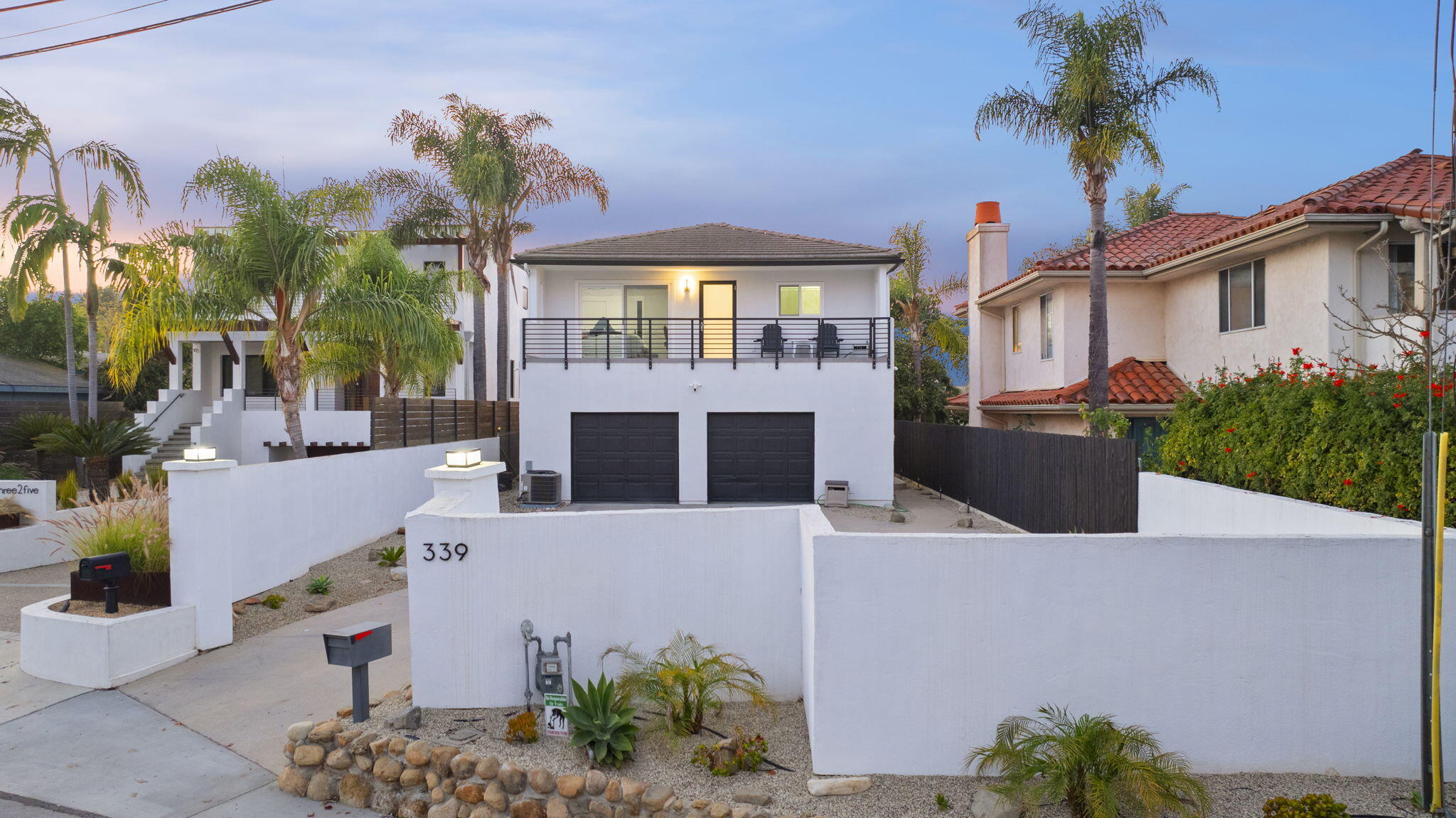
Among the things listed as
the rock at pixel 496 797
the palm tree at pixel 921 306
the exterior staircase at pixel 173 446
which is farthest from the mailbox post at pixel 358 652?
the palm tree at pixel 921 306

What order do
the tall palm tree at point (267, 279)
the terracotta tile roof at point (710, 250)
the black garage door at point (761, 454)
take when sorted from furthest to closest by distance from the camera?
the terracotta tile roof at point (710, 250)
the black garage door at point (761, 454)
the tall palm tree at point (267, 279)

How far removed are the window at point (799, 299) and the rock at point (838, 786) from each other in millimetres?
16745

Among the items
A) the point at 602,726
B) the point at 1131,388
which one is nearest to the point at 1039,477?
the point at 1131,388

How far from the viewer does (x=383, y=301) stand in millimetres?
14852

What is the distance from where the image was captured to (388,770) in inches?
220

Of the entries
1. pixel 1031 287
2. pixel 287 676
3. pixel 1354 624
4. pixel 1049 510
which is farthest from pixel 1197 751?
pixel 1031 287

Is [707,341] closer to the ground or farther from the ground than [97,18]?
closer to the ground

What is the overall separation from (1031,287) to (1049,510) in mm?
8919

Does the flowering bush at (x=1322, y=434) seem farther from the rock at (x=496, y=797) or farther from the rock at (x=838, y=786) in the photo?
the rock at (x=496, y=797)

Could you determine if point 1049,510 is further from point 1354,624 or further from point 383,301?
point 383,301

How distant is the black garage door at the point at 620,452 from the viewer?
1875cm

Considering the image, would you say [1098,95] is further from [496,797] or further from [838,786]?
[496,797]

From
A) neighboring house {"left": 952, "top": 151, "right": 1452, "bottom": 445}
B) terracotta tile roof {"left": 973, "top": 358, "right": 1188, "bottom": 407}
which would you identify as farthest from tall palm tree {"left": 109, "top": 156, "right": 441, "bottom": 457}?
terracotta tile roof {"left": 973, "top": 358, "right": 1188, "bottom": 407}

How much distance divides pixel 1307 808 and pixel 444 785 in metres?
5.06
